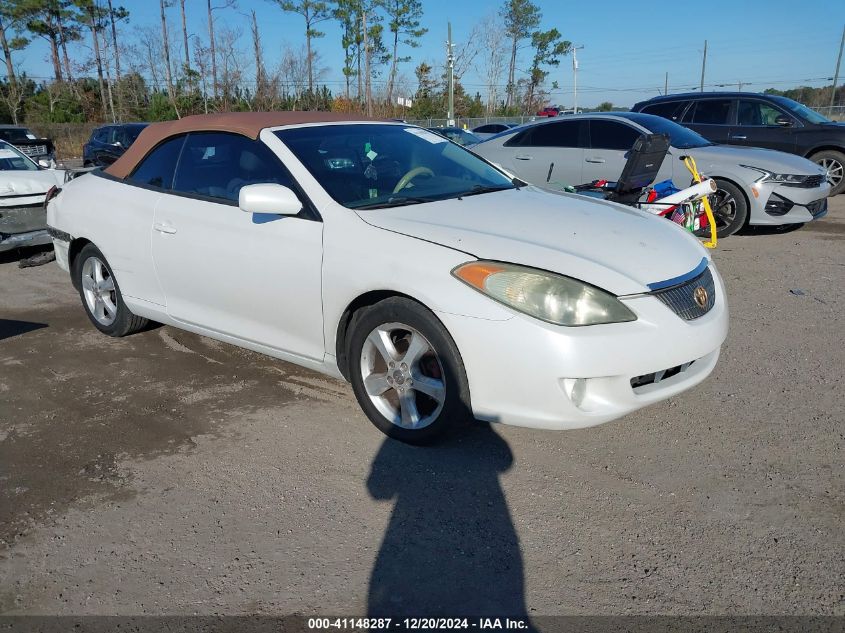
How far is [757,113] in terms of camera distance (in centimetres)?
1086

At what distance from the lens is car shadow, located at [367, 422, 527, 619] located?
2316 millimetres

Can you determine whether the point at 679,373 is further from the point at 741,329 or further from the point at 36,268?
the point at 36,268

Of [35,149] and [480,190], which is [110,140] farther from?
[480,190]

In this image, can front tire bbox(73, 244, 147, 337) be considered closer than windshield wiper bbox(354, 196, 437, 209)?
No

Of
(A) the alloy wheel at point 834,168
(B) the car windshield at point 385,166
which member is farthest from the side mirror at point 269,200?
(A) the alloy wheel at point 834,168

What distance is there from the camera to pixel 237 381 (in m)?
4.20

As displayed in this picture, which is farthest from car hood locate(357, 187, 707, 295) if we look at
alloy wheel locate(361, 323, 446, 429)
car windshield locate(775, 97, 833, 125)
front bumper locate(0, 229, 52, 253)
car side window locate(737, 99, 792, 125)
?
car windshield locate(775, 97, 833, 125)

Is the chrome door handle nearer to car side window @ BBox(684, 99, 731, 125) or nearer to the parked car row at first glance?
the parked car row

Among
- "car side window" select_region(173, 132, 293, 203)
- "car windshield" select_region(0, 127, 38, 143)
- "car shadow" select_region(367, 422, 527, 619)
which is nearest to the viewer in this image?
"car shadow" select_region(367, 422, 527, 619)

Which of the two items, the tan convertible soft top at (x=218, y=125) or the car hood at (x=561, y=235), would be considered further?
the tan convertible soft top at (x=218, y=125)

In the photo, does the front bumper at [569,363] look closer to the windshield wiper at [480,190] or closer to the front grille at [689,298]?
the front grille at [689,298]

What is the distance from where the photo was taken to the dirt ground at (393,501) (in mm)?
2361

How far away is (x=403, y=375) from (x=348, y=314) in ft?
1.40

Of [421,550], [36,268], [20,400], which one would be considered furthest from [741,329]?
[36,268]
